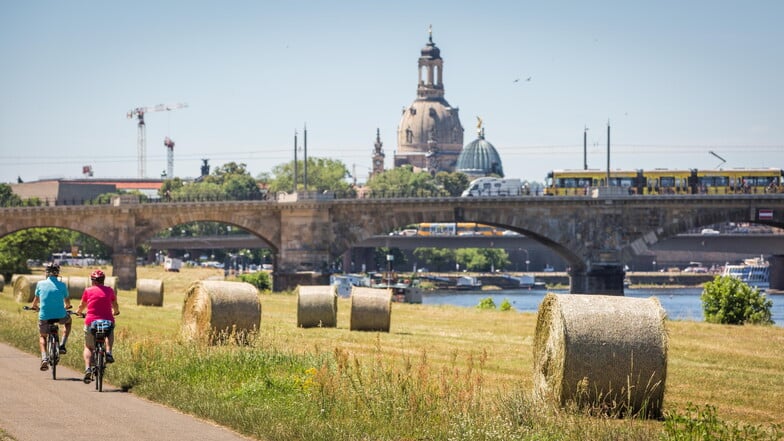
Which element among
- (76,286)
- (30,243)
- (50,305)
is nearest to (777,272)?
(30,243)

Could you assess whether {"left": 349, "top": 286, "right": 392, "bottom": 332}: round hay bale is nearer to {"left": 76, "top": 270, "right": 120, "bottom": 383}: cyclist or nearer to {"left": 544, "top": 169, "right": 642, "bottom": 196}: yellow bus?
{"left": 76, "top": 270, "right": 120, "bottom": 383}: cyclist

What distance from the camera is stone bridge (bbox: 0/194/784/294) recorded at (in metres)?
95.6

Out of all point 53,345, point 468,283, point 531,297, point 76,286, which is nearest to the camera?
point 53,345

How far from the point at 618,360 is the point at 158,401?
734 centimetres

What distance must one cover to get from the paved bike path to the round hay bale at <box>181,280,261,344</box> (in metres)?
4.74

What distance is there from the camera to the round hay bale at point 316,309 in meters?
38.5

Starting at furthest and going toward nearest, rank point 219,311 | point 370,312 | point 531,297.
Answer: point 531,297, point 370,312, point 219,311

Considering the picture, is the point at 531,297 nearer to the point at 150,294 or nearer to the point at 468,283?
the point at 468,283

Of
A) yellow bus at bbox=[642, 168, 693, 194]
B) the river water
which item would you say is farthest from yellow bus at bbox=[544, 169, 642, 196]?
the river water

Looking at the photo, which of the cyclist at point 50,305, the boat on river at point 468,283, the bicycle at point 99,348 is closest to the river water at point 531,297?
the boat on river at point 468,283

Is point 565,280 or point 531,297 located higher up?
point 565,280

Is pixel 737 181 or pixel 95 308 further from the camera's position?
pixel 737 181

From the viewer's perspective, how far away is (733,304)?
50.2 meters

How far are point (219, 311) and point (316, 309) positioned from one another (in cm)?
1097
